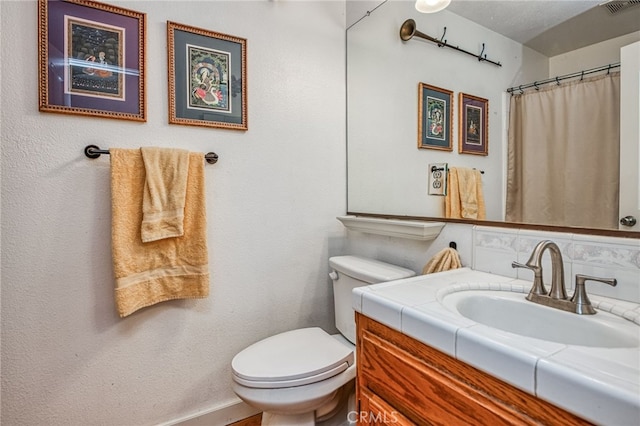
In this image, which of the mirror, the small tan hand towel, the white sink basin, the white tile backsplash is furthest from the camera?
the small tan hand towel

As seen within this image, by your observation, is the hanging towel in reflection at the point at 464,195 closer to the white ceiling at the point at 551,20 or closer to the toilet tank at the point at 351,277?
the toilet tank at the point at 351,277

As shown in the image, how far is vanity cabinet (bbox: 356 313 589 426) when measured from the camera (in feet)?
1.74

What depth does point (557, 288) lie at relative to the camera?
80cm

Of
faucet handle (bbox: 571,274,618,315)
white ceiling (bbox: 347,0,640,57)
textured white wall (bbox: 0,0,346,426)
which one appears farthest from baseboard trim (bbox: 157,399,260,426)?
white ceiling (bbox: 347,0,640,57)

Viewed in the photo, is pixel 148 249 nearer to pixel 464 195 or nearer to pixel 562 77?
pixel 464 195

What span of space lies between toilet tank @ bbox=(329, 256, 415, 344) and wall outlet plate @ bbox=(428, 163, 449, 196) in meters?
0.36

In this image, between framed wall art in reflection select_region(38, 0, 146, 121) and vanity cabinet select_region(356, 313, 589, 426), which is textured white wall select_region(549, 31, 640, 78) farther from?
framed wall art in reflection select_region(38, 0, 146, 121)

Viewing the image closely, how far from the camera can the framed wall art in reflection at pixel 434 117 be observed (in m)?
1.30

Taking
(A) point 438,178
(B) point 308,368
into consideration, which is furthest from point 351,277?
(A) point 438,178

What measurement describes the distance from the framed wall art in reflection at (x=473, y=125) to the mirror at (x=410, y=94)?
0.02 meters

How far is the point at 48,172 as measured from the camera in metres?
1.13

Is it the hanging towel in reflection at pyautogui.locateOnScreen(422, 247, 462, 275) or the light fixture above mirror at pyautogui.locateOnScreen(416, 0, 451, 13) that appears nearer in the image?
the hanging towel in reflection at pyautogui.locateOnScreen(422, 247, 462, 275)

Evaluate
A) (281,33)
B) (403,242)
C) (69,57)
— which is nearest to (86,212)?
(69,57)

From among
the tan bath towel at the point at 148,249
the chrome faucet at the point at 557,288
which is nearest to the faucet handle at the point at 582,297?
the chrome faucet at the point at 557,288
